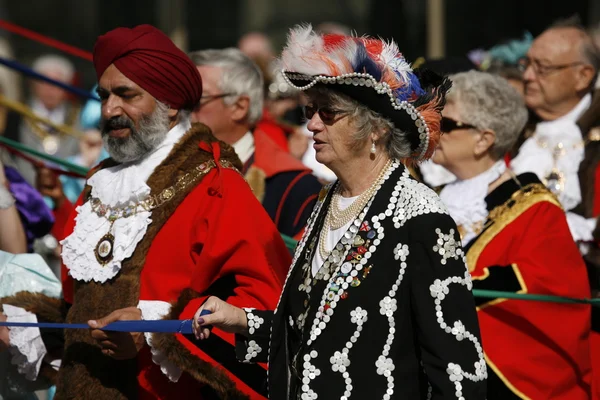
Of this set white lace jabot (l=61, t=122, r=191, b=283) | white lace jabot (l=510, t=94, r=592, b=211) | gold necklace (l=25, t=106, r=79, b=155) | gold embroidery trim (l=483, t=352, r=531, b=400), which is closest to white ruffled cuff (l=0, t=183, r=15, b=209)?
white lace jabot (l=61, t=122, r=191, b=283)

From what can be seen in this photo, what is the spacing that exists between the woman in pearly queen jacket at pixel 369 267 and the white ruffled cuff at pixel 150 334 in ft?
1.49

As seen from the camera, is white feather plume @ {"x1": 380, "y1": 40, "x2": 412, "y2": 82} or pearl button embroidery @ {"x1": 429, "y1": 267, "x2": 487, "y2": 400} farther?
white feather plume @ {"x1": 380, "y1": 40, "x2": 412, "y2": 82}

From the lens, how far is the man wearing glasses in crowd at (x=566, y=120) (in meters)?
5.66

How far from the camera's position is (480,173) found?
5.15 metres

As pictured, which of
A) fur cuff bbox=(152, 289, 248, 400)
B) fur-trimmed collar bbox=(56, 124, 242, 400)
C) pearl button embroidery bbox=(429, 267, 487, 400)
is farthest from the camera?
fur-trimmed collar bbox=(56, 124, 242, 400)

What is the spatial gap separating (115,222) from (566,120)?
267 centimetres

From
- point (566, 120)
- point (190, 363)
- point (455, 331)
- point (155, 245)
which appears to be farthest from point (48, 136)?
point (455, 331)

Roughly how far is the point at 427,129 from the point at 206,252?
3.33ft

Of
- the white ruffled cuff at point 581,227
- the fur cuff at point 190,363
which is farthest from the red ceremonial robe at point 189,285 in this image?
the white ruffled cuff at point 581,227

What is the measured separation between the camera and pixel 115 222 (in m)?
4.31

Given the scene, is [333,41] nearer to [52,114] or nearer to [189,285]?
[189,285]

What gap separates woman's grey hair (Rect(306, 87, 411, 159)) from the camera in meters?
3.53

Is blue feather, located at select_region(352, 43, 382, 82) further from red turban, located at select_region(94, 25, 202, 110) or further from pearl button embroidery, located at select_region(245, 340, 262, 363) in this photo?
red turban, located at select_region(94, 25, 202, 110)

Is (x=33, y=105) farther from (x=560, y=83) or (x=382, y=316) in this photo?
(x=382, y=316)
